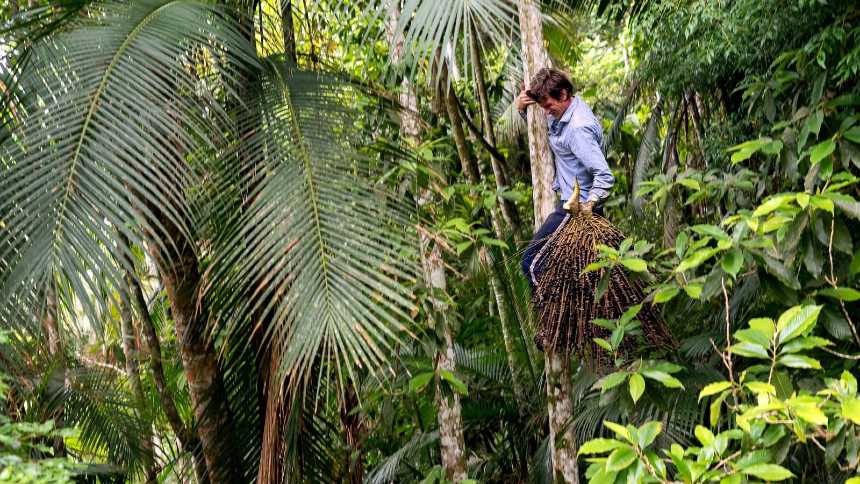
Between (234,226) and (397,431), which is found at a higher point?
(234,226)

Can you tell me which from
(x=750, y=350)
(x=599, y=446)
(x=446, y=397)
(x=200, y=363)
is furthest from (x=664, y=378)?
(x=200, y=363)

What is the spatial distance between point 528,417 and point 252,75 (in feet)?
10.6

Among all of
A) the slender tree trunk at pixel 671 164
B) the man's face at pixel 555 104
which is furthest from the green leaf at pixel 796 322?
the slender tree trunk at pixel 671 164

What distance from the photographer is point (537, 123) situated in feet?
11.8

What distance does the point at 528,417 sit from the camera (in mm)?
6246

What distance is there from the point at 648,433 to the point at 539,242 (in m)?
1.10

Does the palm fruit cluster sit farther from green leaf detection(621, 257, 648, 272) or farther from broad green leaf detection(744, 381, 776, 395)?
broad green leaf detection(744, 381, 776, 395)

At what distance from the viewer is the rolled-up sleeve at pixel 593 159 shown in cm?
360


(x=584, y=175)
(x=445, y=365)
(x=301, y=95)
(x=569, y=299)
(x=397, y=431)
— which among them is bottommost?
(x=397, y=431)

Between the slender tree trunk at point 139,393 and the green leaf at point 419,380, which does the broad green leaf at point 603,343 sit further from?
the slender tree trunk at point 139,393

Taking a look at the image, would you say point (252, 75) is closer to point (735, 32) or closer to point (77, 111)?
point (77, 111)

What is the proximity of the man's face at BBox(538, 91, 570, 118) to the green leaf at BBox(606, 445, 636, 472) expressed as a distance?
54.2 inches

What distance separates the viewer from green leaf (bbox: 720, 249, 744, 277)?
3.16 metres

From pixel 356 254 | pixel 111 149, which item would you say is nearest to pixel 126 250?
pixel 111 149
